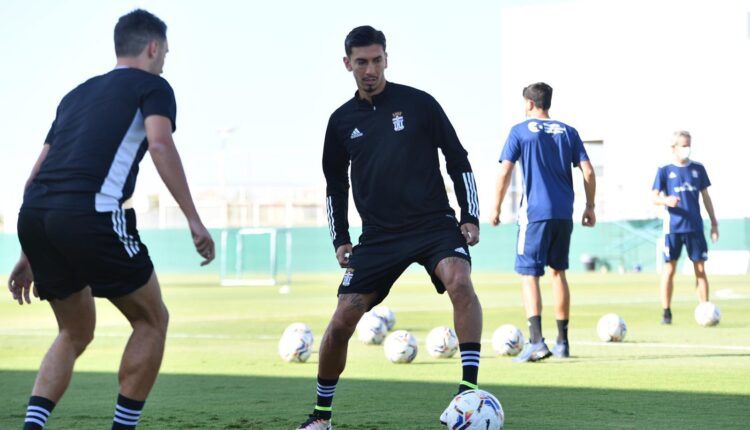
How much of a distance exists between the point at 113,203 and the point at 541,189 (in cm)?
633

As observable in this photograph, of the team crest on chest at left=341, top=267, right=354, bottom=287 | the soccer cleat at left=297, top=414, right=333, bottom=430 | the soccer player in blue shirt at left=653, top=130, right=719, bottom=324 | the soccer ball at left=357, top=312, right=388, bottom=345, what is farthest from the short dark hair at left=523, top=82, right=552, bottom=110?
the soccer cleat at left=297, top=414, right=333, bottom=430

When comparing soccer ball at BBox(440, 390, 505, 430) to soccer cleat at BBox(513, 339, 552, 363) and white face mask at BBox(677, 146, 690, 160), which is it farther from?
white face mask at BBox(677, 146, 690, 160)

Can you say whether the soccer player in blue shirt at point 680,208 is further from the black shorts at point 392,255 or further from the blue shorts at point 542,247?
the black shorts at point 392,255

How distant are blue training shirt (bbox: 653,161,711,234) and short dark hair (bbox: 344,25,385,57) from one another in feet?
32.1

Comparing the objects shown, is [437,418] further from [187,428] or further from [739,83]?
[739,83]

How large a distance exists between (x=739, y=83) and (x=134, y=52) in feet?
147

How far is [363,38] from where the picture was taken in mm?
7582

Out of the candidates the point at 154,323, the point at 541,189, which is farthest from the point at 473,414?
the point at 541,189

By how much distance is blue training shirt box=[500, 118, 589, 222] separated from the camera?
466 inches

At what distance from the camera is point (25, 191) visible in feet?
21.0

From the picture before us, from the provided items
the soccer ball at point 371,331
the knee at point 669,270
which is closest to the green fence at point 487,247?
the knee at point 669,270

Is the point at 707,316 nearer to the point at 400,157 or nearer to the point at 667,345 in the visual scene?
the point at 667,345

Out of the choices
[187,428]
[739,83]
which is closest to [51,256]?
[187,428]

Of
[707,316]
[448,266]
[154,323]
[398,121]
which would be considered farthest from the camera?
[707,316]
